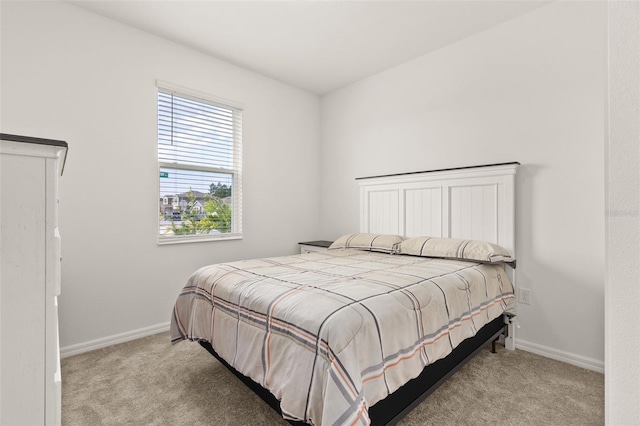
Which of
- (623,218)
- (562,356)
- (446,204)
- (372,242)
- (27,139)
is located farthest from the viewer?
(372,242)

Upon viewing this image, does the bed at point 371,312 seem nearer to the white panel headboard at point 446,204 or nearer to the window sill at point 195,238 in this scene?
the white panel headboard at point 446,204

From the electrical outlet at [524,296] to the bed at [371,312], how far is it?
15 centimetres

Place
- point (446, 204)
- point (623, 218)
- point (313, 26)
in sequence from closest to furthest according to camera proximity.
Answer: point (623, 218), point (313, 26), point (446, 204)

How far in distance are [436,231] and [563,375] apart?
1343 millimetres

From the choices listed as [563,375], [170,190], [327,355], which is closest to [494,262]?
[563,375]

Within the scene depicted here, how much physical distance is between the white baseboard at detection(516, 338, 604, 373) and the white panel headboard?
76 cm

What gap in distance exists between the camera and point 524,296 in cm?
242

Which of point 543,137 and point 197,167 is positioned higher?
point 543,137

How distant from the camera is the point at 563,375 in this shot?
2.00 meters

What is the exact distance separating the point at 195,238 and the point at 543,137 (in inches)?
125

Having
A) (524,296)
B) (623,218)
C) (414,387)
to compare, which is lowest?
(414,387)

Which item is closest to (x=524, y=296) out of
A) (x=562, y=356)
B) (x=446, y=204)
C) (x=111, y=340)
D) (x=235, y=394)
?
(x=562, y=356)

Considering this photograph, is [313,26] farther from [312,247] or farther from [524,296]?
[524,296]

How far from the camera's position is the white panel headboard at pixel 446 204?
8.03ft
